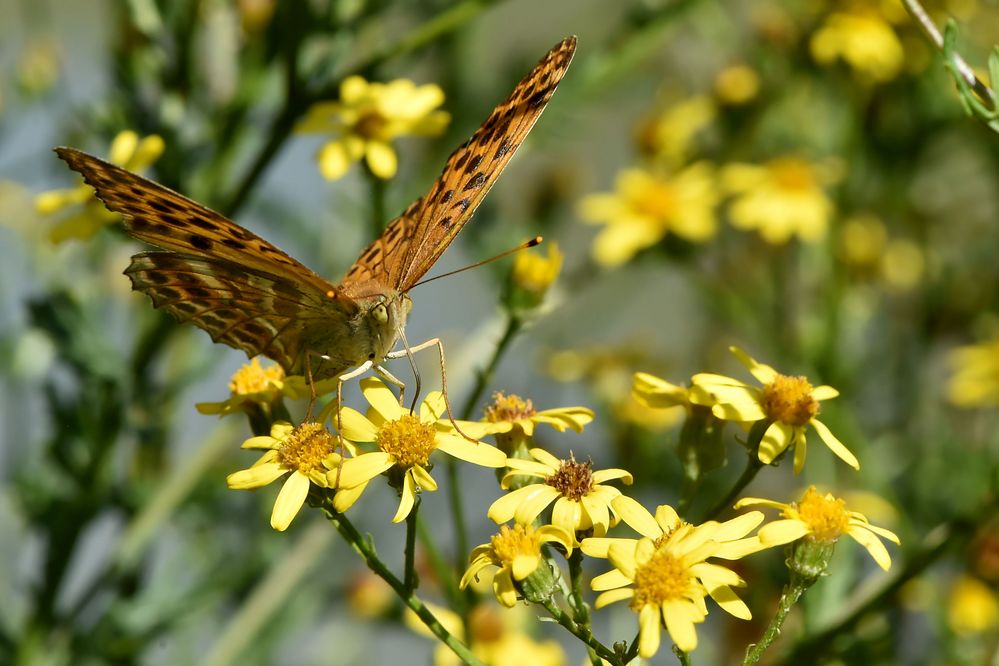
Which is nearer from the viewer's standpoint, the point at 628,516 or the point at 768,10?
the point at 628,516

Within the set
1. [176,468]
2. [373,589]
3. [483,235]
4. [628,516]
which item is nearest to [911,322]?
[483,235]

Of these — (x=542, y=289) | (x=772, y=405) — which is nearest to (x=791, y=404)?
(x=772, y=405)

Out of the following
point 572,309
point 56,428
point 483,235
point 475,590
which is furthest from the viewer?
point 572,309

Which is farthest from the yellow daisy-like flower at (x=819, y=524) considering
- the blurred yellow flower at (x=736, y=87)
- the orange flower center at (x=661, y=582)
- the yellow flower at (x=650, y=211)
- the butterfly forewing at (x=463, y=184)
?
the blurred yellow flower at (x=736, y=87)

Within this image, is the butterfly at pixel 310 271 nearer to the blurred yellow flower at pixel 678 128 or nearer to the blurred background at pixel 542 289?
the blurred background at pixel 542 289

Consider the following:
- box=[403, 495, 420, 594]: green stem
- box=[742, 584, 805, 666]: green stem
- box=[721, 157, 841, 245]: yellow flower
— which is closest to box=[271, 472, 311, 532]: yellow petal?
box=[403, 495, 420, 594]: green stem

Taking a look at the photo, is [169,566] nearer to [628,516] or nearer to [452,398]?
[452,398]

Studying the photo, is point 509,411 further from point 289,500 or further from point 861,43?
point 861,43
